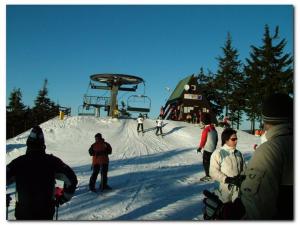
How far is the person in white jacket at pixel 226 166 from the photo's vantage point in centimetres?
477

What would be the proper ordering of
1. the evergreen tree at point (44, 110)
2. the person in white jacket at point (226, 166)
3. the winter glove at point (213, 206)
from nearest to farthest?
the winter glove at point (213, 206) → the person in white jacket at point (226, 166) → the evergreen tree at point (44, 110)

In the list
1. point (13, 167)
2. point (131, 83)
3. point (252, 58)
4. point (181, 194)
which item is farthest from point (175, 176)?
point (131, 83)

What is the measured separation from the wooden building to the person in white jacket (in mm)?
25177

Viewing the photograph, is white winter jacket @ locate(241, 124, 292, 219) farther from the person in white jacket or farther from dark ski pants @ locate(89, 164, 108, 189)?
dark ski pants @ locate(89, 164, 108, 189)

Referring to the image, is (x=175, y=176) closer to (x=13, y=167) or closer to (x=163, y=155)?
(x=163, y=155)

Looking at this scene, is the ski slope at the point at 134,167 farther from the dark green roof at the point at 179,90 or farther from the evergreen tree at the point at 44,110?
the dark green roof at the point at 179,90

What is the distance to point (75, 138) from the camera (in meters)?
20.4

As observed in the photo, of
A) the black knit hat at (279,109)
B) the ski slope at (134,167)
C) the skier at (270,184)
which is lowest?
the ski slope at (134,167)

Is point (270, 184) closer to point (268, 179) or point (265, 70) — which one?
point (268, 179)

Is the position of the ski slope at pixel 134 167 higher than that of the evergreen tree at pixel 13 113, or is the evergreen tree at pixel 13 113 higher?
the evergreen tree at pixel 13 113

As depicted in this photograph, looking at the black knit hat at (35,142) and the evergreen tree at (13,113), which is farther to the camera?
the evergreen tree at (13,113)

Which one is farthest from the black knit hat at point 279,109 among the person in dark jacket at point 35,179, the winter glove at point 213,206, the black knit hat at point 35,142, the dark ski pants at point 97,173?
the dark ski pants at point 97,173

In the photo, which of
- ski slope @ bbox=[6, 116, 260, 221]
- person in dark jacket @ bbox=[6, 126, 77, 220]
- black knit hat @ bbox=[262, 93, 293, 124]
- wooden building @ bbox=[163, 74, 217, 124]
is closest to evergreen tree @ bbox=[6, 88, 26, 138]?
ski slope @ bbox=[6, 116, 260, 221]

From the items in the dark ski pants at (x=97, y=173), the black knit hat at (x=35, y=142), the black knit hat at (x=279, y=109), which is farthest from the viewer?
the dark ski pants at (x=97, y=173)
